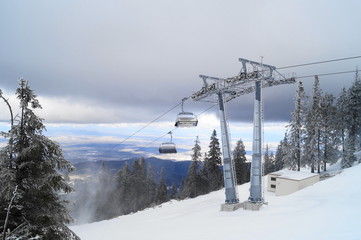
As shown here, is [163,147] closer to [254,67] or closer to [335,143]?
[254,67]

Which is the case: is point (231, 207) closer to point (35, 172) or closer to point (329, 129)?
point (35, 172)

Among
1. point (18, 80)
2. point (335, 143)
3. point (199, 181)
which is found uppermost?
point (18, 80)

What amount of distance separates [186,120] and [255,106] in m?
5.98

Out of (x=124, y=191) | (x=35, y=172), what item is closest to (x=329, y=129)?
(x=35, y=172)

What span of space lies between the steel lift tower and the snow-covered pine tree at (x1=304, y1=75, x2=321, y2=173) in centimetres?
2286

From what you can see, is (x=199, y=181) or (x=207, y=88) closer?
(x=207, y=88)

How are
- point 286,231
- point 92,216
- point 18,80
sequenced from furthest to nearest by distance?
point 92,216, point 286,231, point 18,80

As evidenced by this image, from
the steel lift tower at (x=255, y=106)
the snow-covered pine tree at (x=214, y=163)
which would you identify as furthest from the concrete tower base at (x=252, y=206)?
the snow-covered pine tree at (x=214, y=163)

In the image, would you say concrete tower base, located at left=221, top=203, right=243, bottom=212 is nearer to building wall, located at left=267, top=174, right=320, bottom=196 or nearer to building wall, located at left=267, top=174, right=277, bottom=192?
building wall, located at left=267, top=174, right=320, bottom=196

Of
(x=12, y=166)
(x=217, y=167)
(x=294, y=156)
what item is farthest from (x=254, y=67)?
(x=217, y=167)

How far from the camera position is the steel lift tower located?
18.5 metres

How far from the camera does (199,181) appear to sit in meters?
51.5

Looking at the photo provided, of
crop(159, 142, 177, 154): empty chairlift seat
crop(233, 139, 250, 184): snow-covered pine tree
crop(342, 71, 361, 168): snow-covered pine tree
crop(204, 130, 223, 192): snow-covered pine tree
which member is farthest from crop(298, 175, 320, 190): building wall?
crop(233, 139, 250, 184): snow-covered pine tree

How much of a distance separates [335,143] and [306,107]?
26.2ft
